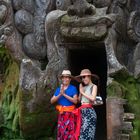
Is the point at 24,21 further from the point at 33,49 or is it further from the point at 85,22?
the point at 85,22

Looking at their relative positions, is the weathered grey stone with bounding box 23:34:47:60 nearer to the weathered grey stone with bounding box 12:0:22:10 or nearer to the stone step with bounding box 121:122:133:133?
the weathered grey stone with bounding box 12:0:22:10

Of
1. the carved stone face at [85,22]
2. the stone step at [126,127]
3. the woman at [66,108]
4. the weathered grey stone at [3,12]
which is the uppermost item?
the weathered grey stone at [3,12]

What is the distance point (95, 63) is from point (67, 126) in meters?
3.25

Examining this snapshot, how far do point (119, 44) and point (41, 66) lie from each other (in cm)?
173

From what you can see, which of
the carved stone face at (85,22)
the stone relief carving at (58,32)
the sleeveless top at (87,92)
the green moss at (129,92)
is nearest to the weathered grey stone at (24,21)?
the stone relief carving at (58,32)

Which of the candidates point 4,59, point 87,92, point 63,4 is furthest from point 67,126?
point 4,59

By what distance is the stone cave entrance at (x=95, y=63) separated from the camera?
7883mm

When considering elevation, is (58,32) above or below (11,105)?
above

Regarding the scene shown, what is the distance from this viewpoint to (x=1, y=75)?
357 inches

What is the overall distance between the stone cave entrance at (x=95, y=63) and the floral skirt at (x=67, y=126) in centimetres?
193

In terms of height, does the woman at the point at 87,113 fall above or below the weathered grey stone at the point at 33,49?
below

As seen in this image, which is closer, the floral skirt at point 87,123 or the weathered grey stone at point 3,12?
the floral skirt at point 87,123

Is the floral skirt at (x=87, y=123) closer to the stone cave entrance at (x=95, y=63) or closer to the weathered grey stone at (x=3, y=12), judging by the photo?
the stone cave entrance at (x=95, y=63)

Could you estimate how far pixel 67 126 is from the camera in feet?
20.0
